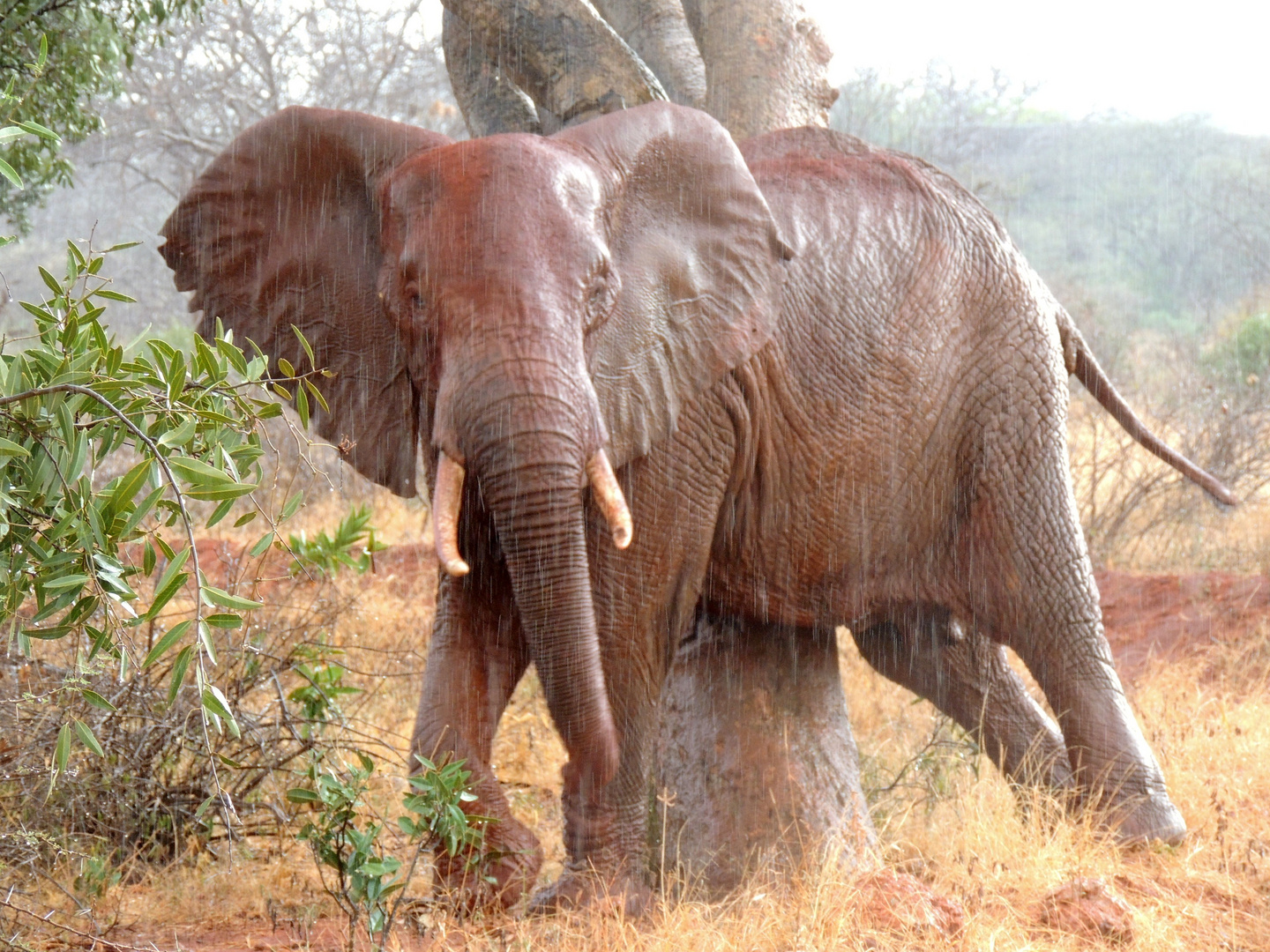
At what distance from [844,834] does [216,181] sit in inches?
103

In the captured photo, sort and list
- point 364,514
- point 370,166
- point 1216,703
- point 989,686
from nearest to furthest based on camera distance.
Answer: point 370,166, point 364,514, point 989,686, point 1216,703

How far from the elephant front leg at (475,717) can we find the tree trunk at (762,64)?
97.0 inches

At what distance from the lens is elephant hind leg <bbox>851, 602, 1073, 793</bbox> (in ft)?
16.7

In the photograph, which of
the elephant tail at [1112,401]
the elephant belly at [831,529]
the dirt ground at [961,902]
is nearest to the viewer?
the dirt ground at [961,902]

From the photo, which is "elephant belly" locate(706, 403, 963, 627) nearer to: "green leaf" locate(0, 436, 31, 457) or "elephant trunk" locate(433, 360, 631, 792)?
"elephant trunk" locate(433, 360, 631, 792)

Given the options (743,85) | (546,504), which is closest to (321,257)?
(546,504)

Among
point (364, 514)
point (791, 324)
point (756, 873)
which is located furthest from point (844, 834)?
point (364, 514)

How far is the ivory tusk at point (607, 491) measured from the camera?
3.16m

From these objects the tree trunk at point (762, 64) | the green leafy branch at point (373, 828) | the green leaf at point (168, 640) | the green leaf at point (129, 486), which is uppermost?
the tree trunk at point (762, 64)

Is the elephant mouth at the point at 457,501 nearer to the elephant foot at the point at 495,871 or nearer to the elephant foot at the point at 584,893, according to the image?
the elephant foot at the point at 495,871

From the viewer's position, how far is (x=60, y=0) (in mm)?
4629

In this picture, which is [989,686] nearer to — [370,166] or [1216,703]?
[1216,703]

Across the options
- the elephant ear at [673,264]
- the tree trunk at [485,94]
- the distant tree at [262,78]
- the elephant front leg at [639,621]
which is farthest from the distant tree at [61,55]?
the distant tree at [262,78]

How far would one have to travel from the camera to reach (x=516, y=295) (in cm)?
313
